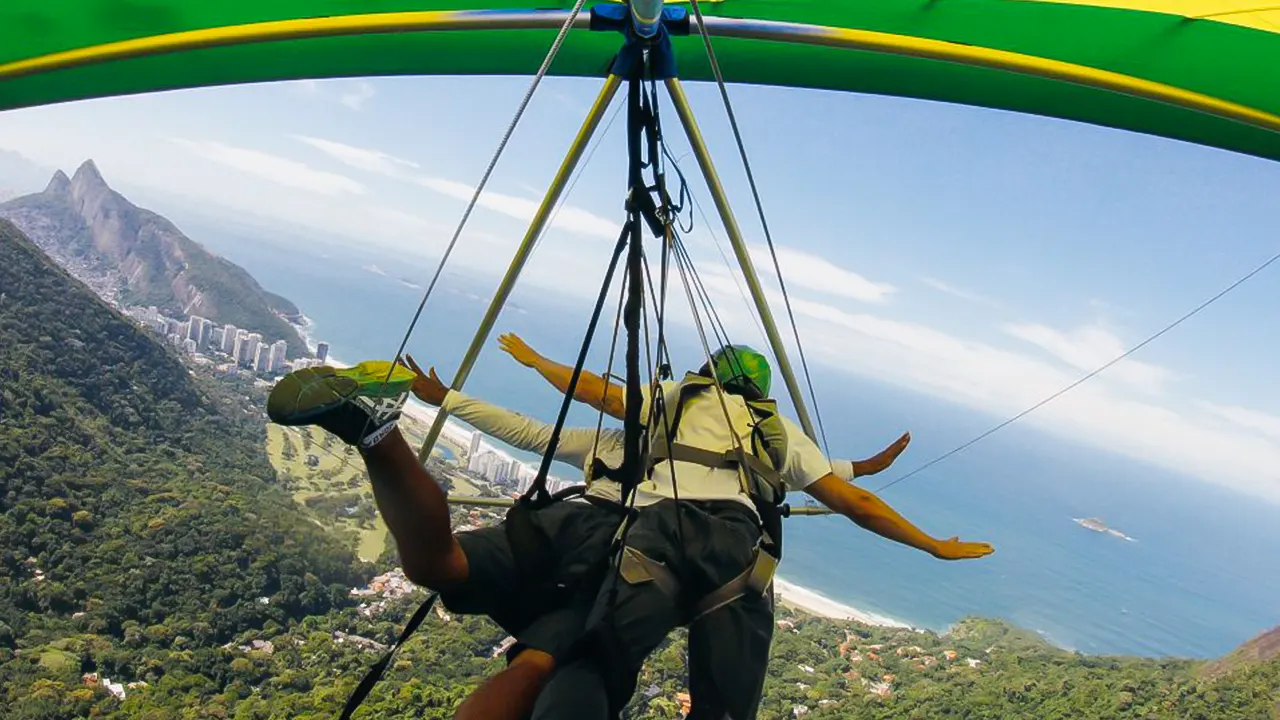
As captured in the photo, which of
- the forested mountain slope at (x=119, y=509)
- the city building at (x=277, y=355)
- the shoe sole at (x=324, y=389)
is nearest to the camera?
the shoe sole at (x=324, y=389)

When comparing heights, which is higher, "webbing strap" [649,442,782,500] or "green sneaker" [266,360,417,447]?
"webbing strap" [649,442,782,500]

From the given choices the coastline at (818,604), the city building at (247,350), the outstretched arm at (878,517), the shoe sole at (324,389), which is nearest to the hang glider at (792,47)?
the shoe sole at (324,389)

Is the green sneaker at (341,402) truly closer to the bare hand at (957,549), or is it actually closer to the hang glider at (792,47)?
the hang glider at (792,47)

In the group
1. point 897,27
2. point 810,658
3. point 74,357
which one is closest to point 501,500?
point 897,27

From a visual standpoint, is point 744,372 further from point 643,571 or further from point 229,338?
point 229,338

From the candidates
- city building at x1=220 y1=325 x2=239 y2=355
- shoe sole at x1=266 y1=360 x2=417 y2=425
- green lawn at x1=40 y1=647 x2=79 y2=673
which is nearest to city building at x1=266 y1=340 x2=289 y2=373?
city building at x1=220 y1=325 x2=239 y2=355

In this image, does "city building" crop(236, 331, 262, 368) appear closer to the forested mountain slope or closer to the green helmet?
the forested mountain slope

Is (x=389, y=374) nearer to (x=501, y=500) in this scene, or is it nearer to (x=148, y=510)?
(x=501, y=500)
